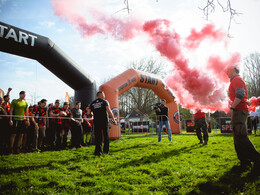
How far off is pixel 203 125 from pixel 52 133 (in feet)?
21.0

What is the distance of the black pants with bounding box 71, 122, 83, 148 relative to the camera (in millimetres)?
7487

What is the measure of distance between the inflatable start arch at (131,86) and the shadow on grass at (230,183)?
24.4 feet

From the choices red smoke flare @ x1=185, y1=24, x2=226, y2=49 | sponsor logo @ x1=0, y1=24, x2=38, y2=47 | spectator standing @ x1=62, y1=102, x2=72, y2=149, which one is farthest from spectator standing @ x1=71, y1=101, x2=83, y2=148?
red smoke flare @ x1=185, y1=24, x2=226, y2=49

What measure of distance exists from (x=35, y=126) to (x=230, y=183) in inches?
258

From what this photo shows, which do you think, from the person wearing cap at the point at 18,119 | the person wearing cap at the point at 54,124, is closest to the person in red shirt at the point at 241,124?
the person wearing cap at the point at 18,119

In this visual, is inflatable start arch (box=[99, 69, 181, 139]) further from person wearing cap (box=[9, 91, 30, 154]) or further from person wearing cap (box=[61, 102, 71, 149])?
person wearing cap (box=[9, 91, 30, 154])

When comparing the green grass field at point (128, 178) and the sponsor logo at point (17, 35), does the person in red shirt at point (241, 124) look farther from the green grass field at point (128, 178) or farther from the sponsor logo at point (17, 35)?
the sponsor logo at point (17, 35)

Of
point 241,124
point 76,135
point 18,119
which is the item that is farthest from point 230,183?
point 18,119

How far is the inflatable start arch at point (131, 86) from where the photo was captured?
11.0 m

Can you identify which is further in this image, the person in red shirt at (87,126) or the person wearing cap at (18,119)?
the person in red shirt at (87,126)

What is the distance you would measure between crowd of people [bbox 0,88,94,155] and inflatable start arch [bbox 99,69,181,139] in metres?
2.46

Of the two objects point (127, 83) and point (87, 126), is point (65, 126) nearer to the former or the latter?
point (87, 126)

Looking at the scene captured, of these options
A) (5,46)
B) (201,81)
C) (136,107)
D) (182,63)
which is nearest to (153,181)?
(201,81)

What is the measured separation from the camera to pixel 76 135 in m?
7.55
